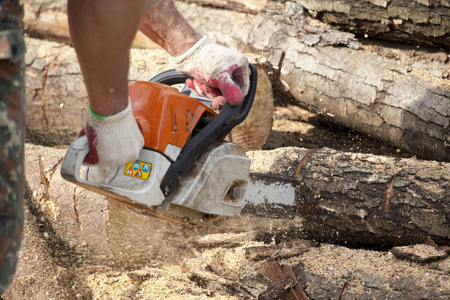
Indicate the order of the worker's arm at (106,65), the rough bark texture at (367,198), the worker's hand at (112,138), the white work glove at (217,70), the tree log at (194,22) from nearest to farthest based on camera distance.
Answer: the worker's arm at (106,65), the worker's hand at (112,138), the white work glove at (217,70), the rough bark texture at (367,198), the tree log at (194,22)

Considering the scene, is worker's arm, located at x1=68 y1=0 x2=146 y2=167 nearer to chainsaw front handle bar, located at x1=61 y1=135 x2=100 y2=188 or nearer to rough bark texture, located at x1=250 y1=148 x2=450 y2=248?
chainsaw front handle bar, located at x1=61 y1=135 x2=100 y2=188

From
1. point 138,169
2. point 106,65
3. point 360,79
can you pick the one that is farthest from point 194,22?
point 106,65

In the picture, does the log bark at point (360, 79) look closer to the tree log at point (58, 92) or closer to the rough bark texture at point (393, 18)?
the rough bark texture at point (393, 18)

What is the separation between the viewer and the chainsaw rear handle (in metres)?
1.93

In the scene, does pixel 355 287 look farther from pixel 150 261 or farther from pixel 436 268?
pixel 150 261

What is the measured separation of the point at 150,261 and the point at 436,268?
160cm

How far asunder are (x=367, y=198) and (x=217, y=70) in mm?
1158

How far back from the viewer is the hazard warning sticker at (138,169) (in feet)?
6.14

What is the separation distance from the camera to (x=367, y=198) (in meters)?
2.56

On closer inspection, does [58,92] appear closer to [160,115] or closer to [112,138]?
[160,115]

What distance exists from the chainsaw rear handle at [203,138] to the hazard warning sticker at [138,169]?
83 mm

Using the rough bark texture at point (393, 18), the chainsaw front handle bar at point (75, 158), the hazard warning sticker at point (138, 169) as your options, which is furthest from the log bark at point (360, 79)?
the chainsaw front handle bar at point (75, 158)

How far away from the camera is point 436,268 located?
7.29 feet

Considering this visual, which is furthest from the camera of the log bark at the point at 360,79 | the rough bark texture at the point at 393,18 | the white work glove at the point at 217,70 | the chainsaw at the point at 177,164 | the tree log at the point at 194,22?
the tree log at the point at 194,22
